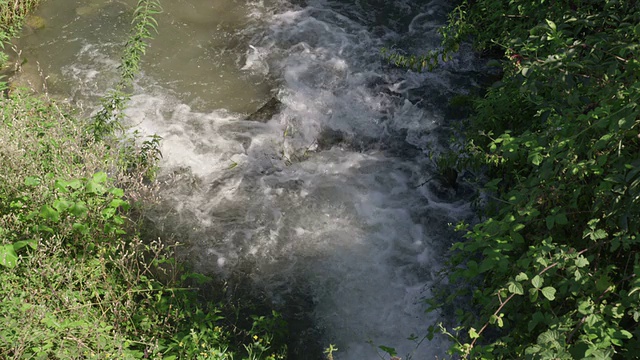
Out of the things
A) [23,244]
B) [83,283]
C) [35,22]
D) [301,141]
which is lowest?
[301,141]

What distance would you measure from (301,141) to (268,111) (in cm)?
57

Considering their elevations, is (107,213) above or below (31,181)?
below

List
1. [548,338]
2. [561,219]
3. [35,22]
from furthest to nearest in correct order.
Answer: [35,22] < [561,219] < [548,338]

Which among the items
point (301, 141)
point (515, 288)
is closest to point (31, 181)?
point (301, 141)

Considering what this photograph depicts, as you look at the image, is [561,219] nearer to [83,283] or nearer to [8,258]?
[83,283]

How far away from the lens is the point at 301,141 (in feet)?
21.0

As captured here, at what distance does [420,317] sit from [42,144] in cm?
325

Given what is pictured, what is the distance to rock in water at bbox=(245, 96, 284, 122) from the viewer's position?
6.61 meters

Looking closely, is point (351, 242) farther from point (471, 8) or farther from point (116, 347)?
point (471, 8)

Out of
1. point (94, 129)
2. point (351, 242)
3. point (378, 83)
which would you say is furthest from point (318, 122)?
point (94, 129)

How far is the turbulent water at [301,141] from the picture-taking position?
5.10 m

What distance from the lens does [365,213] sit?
225 inches

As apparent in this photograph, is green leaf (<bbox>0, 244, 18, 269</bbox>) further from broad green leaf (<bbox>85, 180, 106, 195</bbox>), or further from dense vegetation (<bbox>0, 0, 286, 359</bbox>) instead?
broad green leaf (<bbox>85, 180, 106, 195</bbox>)

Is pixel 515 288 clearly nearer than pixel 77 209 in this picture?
Yes
